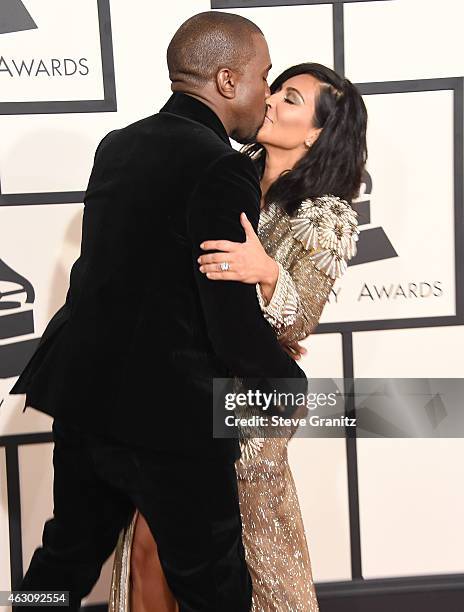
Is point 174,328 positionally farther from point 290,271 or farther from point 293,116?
point 293,116

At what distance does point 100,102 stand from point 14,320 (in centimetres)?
62

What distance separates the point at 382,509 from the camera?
91.8 inches

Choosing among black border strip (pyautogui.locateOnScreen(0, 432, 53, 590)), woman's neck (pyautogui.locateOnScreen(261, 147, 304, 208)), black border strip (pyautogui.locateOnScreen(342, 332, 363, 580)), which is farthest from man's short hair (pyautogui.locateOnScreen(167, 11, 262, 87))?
black border strip (pyautogui.locateOnScreen(0, 432, 53, 590))

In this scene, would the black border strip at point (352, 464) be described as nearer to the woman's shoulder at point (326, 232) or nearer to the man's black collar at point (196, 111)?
the woman's shoulder at point (326, 232)

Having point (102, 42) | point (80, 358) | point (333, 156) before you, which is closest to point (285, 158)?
point (333, 156)

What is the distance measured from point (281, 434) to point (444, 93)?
1.10 metres

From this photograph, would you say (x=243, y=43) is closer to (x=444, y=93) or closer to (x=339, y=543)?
(x=444, y=93)

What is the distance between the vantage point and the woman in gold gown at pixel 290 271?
5.30 ft

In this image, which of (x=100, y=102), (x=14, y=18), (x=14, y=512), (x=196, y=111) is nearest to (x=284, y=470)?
(x=196, y=111)

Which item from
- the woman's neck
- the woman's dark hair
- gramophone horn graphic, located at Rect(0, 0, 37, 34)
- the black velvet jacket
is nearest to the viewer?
the black velvet jacket

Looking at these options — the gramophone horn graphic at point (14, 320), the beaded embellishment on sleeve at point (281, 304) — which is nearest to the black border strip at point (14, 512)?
the gramophone horn graphic at point (14, 320)

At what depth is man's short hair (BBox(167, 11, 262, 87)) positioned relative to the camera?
1.42 m

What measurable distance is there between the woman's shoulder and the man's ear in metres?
0.35

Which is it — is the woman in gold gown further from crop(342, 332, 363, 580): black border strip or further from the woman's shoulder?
crop(342, 332, 363, 580): black border strip
